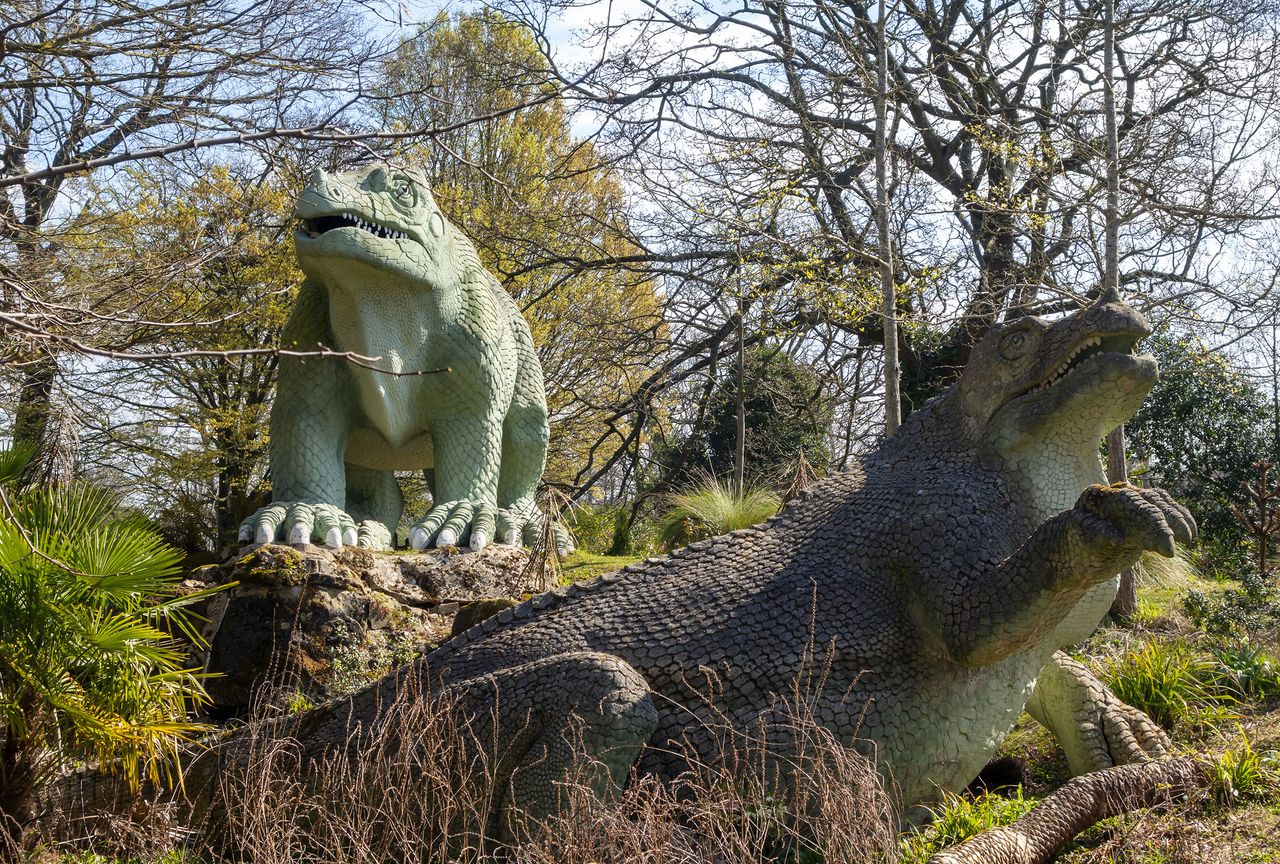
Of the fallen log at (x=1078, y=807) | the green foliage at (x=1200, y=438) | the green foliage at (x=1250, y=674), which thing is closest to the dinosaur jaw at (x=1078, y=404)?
the fallen log at (x=1078, y=807)

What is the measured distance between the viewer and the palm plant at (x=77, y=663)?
4.38 metres

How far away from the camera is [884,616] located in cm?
426

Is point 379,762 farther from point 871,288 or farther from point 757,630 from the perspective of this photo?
point 871,288

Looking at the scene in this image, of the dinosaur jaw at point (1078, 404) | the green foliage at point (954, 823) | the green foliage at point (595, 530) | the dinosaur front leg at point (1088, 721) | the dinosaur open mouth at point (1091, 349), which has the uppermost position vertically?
the dinosaur open mouth at point (1091, 349)

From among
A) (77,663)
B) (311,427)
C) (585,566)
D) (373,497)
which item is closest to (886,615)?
(77,663)

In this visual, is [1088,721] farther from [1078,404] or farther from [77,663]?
[77,663]

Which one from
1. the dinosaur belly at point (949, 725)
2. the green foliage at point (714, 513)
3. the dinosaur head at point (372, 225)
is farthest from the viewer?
the green foliage at point (714, 513)

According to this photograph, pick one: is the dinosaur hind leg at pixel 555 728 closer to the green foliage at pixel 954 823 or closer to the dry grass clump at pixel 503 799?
the dry grass clump at pixel 503 799

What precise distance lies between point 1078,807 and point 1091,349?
1.69 meters

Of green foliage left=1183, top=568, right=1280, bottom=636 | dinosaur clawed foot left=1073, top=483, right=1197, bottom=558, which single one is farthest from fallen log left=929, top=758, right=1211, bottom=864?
green foliage left=1183, top=568, right=1280, bottom=636

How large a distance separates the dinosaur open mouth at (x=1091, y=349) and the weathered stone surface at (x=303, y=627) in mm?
3580

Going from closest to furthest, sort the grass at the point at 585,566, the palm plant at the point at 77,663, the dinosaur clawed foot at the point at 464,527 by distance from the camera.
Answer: the palm plant at the point at 77,663
the dinosaur clawed foot at the point at 464,527
the grass at the point at 585,566

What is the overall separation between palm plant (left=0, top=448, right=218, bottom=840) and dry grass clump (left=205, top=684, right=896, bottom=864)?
0.53m

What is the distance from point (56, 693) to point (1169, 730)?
5.21m
